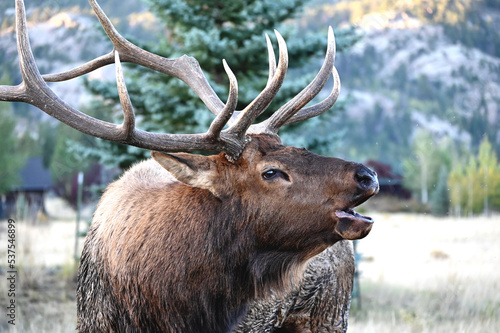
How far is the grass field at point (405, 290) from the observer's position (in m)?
6.70

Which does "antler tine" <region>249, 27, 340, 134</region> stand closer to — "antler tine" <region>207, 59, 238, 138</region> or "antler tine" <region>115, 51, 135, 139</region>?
"antler tine" <region>207, 59, 238, 138</region>

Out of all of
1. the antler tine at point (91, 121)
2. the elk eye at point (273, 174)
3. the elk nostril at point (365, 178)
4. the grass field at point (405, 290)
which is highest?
the antler tine at point (91, 121)

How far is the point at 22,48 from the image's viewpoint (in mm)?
3254

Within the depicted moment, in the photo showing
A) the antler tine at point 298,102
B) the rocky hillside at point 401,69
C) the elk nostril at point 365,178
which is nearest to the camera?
the elk nostril at point 365,178

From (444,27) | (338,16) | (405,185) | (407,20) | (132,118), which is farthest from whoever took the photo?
(338,16)

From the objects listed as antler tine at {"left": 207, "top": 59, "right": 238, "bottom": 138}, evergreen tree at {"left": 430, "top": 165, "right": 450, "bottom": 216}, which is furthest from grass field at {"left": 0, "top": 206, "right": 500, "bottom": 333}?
evergreen tree at {"left": 430, "top": 165, "right": 450, "bottom": 216}

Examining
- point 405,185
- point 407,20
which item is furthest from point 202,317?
point 407,20

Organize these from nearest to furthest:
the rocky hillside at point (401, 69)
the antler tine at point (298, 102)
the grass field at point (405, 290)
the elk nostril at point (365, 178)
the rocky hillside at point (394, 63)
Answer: the elk nostril at point (365, 178) < the antler tine at point (298, 102) < the grass field at point (405, 290) < the rocky hillside at point (394, 63) < the rocky hillside at point (401, 69)

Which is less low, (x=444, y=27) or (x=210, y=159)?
(x=444, y=27)

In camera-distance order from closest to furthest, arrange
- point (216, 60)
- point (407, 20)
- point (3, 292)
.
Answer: point (3, 292)
point (216, 60)
point (407, 20)

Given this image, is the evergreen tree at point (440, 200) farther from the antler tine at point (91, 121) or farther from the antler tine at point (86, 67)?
the antler tine at point (91, 121)

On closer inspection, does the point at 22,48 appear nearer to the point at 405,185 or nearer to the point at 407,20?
the point at 405,185

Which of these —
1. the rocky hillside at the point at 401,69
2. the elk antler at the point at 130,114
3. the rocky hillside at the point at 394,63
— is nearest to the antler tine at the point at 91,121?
the elk antler at the point at 130,114

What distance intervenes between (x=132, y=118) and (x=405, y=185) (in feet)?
120
